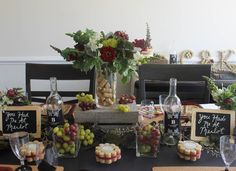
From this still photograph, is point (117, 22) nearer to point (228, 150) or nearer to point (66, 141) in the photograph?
point (66, 141)

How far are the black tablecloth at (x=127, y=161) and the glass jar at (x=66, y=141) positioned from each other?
0.03 metres

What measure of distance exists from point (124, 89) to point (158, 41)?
1.96 ft

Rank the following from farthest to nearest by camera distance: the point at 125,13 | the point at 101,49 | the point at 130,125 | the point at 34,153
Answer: the point at 125,13 < the point at 130,125 < the point at 101,49 < the point at 34,153

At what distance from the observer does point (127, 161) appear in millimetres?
1225

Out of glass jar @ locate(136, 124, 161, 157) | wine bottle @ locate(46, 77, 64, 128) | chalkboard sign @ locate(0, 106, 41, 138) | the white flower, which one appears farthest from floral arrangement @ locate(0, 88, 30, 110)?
glass jar @ locate(136, 124, 161, 157)

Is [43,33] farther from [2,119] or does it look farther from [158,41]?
[2,119]

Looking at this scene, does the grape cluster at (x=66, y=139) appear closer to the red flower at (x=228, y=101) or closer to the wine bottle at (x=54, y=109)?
the wine bottle at (x=54, y=109)

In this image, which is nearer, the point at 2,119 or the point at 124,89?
the point at 2,119

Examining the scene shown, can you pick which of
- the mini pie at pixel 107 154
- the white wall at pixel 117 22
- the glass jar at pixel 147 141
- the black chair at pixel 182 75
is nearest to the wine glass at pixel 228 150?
the glass jar at pixel 147 141

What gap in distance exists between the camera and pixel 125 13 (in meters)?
3.18

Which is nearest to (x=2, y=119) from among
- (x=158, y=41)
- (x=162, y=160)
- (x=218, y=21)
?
(x=162, y=160)

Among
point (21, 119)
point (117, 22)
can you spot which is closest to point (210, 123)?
point (21, 119)

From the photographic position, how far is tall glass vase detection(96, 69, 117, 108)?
148 cm

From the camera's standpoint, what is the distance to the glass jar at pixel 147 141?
1.24m
